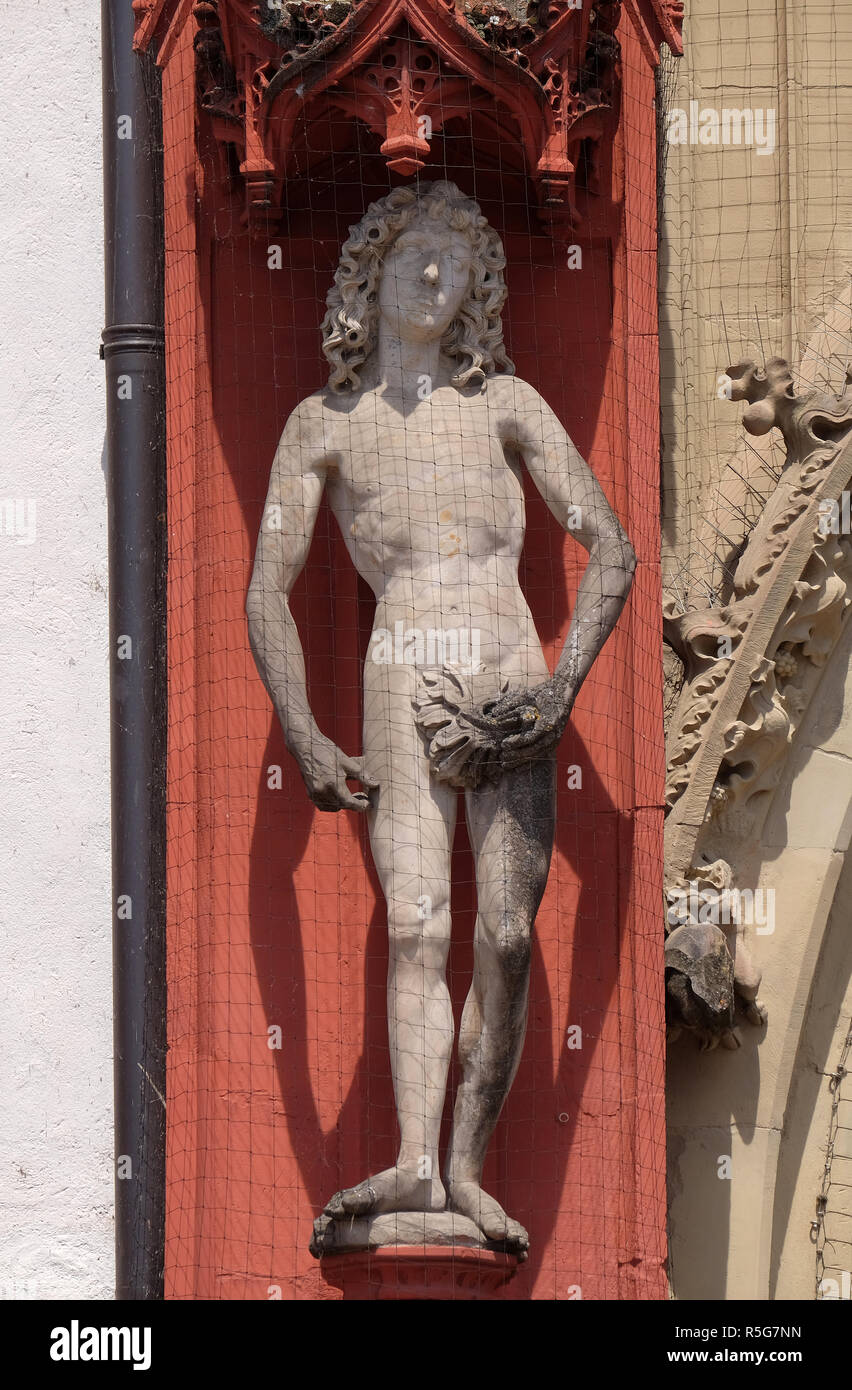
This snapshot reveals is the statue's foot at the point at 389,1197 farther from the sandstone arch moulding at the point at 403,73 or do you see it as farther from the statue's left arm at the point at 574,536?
the sandstone arch moulding at the point at 403,73

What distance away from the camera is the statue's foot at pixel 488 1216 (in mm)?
5664

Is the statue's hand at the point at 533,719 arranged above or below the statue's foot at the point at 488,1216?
above

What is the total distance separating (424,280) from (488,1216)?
163cm

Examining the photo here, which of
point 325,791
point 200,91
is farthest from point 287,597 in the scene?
point 200,91

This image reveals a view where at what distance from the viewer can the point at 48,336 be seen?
263 inches

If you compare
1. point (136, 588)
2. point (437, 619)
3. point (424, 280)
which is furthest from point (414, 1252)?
point (424, 280)

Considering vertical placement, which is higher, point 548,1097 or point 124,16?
point 124,16

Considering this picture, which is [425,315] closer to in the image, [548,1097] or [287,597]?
[287,597]

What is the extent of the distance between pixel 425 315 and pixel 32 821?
1.29 meters

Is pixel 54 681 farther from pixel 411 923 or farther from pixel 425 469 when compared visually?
pixel 411 923

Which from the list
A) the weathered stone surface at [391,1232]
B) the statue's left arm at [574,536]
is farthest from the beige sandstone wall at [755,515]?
the weathered stone surface at [391,1232]

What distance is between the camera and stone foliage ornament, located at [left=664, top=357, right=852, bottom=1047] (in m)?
6.22

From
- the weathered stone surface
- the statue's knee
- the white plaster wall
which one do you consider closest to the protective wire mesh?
the statue's knee

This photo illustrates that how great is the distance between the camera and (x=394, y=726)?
5836 millimetres
